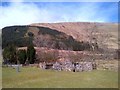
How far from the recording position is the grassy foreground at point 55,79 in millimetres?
13023

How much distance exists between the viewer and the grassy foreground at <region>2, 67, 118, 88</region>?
13.0 m

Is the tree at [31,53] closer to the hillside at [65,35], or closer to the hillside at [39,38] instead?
the hillside at [39,38]

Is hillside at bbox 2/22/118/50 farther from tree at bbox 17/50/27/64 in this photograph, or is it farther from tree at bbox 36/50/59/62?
tree at bbox 17/50/27/64

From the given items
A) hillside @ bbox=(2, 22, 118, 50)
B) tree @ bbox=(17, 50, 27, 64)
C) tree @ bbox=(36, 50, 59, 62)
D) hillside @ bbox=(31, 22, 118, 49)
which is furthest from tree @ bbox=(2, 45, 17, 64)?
hillside @ bbox=(31, 22, 118, 49)

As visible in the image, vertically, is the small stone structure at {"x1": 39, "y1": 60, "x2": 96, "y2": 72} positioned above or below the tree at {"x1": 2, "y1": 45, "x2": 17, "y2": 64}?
below

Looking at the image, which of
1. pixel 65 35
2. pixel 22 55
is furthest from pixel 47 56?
pixel 65 35

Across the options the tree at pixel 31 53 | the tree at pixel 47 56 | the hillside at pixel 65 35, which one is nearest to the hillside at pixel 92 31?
the hillside at pixel 65 35

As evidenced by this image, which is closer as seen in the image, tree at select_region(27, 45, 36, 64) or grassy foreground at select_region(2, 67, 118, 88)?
grassy foreground at select_region(2, 67, 118, 88)

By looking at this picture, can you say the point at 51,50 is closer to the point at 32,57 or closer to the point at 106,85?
the point at 32,57

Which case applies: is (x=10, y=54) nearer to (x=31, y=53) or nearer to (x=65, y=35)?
(x=31, y=53)

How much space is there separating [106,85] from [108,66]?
4.46 m

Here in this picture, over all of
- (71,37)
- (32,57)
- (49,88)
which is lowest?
(49,88)

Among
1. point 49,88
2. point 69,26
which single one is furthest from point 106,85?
point 69,26

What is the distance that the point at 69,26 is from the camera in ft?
73.5
